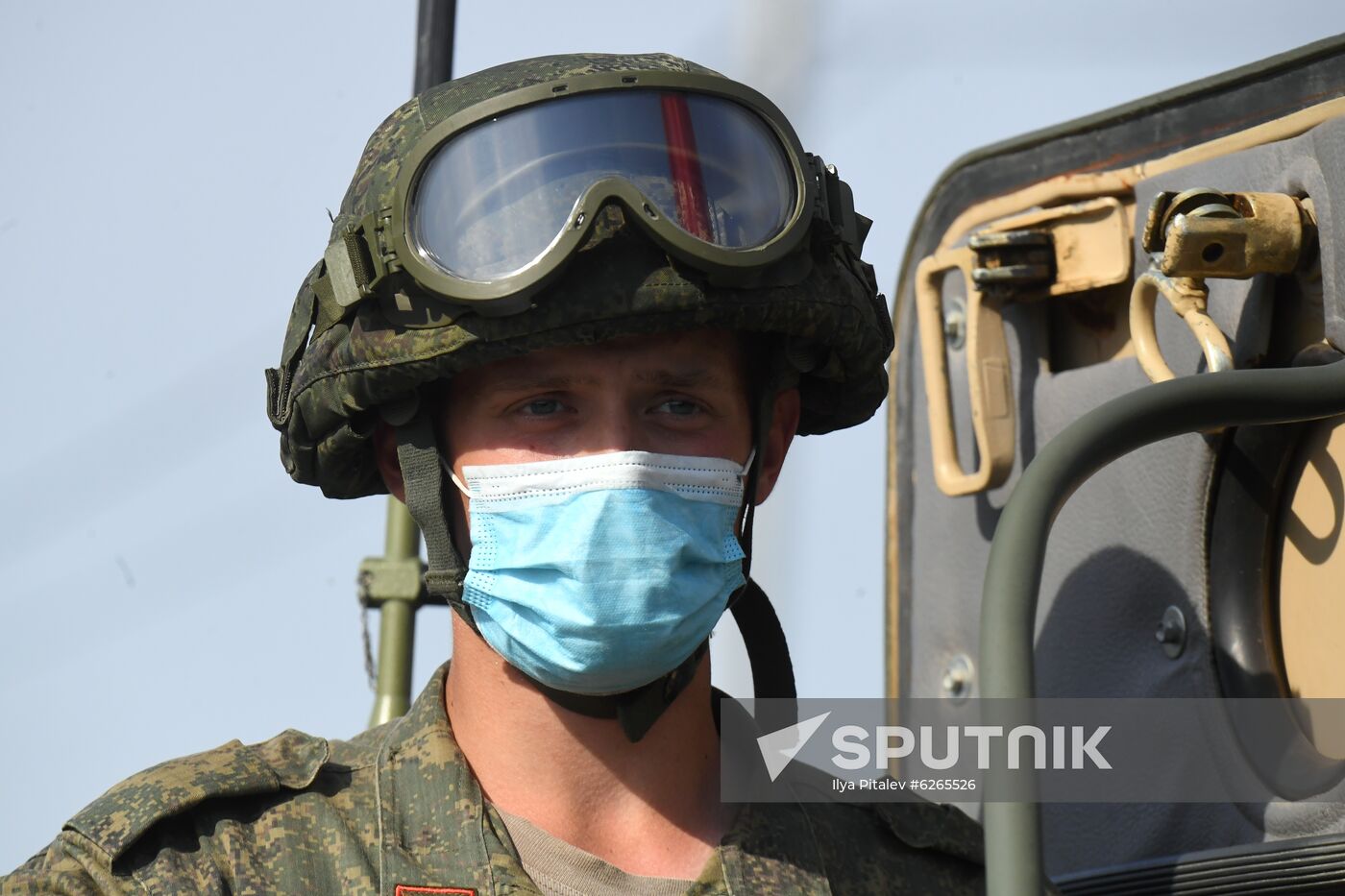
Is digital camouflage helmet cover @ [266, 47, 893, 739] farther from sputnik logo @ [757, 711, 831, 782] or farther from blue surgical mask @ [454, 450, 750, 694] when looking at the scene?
sputnik logo @ [757, 711, 831, 782]

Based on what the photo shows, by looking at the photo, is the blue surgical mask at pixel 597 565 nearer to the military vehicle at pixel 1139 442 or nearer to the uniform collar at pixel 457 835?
the uniform collar at pixel 457 835

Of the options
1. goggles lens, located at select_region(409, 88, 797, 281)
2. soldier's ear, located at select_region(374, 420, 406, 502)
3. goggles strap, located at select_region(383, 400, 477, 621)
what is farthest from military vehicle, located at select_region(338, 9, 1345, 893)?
soldier's ear, located at select_region(374, 420, 406, 502)

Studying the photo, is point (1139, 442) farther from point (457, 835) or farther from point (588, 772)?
point (457, 835)

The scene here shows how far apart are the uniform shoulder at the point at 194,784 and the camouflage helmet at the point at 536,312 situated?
1.38 ft

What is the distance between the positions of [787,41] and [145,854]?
22.1ft

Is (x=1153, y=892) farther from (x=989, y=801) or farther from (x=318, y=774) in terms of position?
(x=318, y=774)

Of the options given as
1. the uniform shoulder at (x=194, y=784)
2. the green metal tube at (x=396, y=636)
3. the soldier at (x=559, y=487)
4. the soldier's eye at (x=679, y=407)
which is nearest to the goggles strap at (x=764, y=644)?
the soldier at (x=559, y=487)

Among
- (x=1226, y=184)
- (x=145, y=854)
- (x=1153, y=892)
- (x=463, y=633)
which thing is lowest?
(x=1153, y=892)

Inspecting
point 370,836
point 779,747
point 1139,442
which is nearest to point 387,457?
point 370,836

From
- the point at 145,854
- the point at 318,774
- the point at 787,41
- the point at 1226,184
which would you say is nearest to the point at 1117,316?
the point at 1226,184

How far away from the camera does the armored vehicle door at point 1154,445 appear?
2404mm

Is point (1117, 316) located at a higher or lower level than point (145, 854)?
higher

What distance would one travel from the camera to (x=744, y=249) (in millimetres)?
2363

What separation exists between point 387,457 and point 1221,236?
109cm
